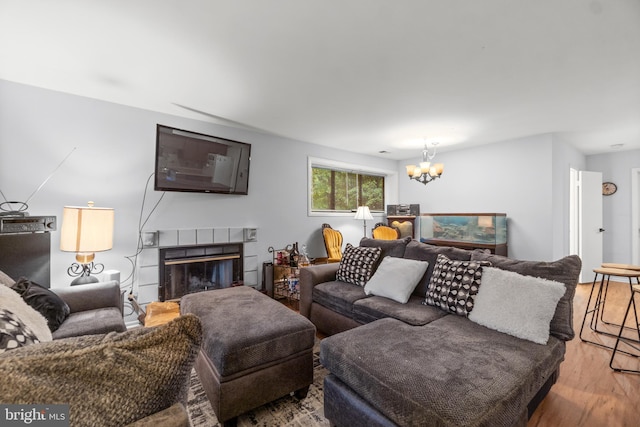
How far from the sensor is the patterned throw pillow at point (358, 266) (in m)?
2.65

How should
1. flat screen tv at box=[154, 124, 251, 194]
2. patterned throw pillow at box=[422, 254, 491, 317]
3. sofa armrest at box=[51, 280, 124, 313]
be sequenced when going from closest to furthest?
patterned throw pillow at box=[422, 254, 491, 317]
sofa armrest at box=[51, 280, 124, 313]
flat screen tv at box=[154, 124, 251, 194]

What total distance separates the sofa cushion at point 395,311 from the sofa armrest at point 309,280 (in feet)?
2.00

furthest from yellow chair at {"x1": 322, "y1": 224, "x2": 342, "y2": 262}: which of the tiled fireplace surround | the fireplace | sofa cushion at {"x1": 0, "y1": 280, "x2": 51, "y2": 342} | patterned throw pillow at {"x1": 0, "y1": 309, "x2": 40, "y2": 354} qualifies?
patterned throw pillow at {"x1": 0, "y1": 309, "x2": 40, "y2": 354}

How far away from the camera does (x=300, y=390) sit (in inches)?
68.3

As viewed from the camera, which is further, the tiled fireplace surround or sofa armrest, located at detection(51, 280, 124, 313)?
the tiled fireplace surround

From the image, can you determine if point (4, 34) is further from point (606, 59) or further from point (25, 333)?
point (606, 59)

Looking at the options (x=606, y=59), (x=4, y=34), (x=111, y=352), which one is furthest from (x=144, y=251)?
(x=606, y=59)

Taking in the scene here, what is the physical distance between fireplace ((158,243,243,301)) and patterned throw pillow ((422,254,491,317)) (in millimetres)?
2501

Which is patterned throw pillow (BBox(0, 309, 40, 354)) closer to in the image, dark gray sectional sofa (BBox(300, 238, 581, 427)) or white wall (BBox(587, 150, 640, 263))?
dark gray sectional sofa (BBox(300, 238, 581, 427))

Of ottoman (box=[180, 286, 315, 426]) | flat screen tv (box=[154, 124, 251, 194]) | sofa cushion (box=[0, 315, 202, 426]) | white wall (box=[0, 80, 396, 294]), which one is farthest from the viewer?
flat screen tv (box=[154, 124, 251, 194])

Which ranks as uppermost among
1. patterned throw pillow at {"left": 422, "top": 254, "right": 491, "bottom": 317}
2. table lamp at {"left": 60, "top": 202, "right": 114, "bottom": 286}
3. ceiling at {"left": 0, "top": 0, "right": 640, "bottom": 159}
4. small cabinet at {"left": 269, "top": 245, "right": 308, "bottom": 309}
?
ceiling at {"left": 0, "top": 0, "right": 640, "bottom": 159}

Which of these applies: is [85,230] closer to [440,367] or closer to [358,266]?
[358,266]

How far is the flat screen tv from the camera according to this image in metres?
2.98

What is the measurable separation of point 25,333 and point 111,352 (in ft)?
1.74
